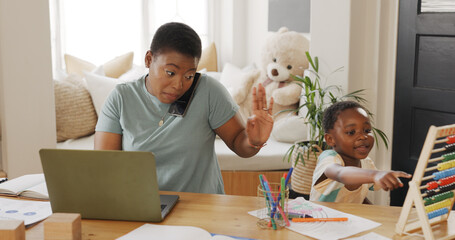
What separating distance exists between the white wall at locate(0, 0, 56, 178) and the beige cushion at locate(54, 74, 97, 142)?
0.42 metres

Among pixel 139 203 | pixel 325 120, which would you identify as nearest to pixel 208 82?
pixel 325 120

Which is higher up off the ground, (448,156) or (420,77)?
(420,77)

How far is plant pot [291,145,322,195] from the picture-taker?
10.1 feet

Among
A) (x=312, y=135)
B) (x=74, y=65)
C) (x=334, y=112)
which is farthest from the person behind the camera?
(x=74, y=65)

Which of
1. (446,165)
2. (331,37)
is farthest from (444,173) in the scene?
(331,37)

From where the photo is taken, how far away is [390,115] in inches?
124

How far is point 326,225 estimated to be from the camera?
4.76 ft

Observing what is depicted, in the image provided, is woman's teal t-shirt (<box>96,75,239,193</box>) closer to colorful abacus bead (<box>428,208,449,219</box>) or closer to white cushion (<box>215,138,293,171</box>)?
colorful abacus bead (<box>428,208,449,219</box>)

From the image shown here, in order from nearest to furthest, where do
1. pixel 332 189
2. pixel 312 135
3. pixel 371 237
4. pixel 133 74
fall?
pixel 371 237
pixel 332 189
pixel 312 135
pixel 133 74

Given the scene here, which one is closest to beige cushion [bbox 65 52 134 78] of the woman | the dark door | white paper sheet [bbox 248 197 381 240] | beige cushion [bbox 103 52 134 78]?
beige cushion [bbox 103 52 134 78]

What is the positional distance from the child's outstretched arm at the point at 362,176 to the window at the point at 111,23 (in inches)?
122

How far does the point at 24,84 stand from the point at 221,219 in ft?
6.24

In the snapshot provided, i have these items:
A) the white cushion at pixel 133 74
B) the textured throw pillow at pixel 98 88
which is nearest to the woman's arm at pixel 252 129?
the textured throw pillow at pixel 98 88

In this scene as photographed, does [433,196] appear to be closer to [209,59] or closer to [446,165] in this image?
[446,165]
